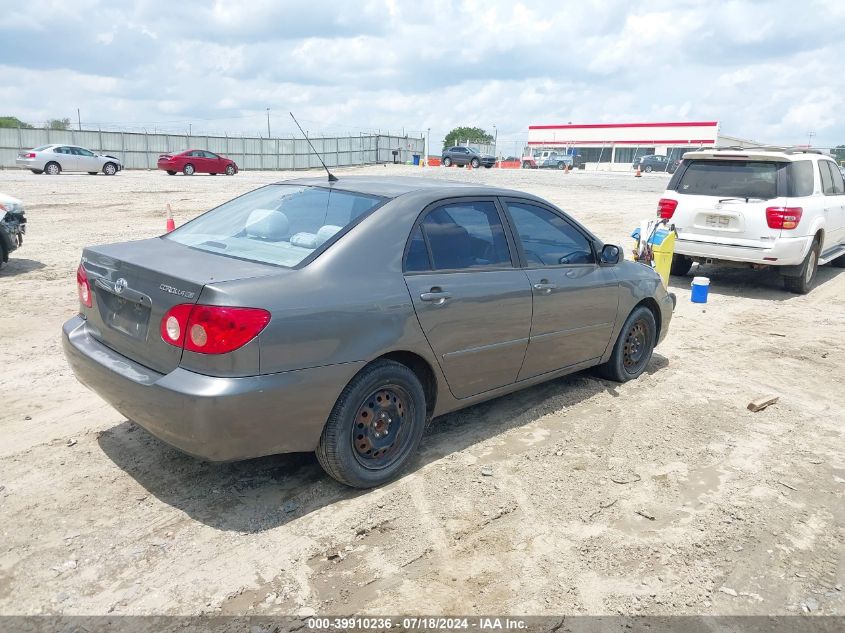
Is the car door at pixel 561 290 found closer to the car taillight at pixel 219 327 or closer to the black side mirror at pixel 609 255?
the black side mirror at pixel 609 255

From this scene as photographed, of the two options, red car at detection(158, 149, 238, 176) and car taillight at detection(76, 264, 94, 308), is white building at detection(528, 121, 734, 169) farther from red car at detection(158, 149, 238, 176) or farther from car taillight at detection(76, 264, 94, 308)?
car taillight at detection(76, 264, 94, 308)

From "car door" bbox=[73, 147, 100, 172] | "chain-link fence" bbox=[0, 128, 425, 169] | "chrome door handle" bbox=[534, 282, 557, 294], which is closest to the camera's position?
"chrome door handle" bbox=[534, 282, 557, 294]

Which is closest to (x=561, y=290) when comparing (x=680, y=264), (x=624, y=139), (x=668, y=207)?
(x=668, y=207)

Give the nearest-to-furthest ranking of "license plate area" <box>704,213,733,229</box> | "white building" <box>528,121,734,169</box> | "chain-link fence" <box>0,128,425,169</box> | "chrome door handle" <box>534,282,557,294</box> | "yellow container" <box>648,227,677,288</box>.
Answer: "chrome door handle" <box>534,282,557,294</box>, "yellow container" <box>648,227,677,288</box>, "license plate area" <box>704,213,733,229</box>, "chain-link fence" <box>0,128,425,169</box>, "white building" <box>528,121,734,169</box>

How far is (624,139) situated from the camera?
69.2 m

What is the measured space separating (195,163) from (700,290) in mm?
29921

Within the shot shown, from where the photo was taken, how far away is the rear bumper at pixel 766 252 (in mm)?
9172

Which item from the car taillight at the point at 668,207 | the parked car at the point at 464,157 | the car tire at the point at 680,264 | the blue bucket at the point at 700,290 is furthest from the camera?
the parked car at the point at 464,157

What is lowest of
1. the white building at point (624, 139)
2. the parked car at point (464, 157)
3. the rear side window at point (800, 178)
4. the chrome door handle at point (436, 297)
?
the chrome door handle at point (436, 297)

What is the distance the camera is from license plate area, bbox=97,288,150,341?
3.53 m

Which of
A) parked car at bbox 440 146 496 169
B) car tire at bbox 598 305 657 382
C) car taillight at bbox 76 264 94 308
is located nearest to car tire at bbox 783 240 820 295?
car tire at bbox 598 305 657 382

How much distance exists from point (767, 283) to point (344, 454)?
9.15 metres

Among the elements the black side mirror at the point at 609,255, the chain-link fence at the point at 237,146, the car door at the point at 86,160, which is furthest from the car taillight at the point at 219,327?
the chain-link fence at the point at 237,146

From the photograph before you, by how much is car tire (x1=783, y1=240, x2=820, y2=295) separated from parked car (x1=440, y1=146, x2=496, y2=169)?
115 feet
